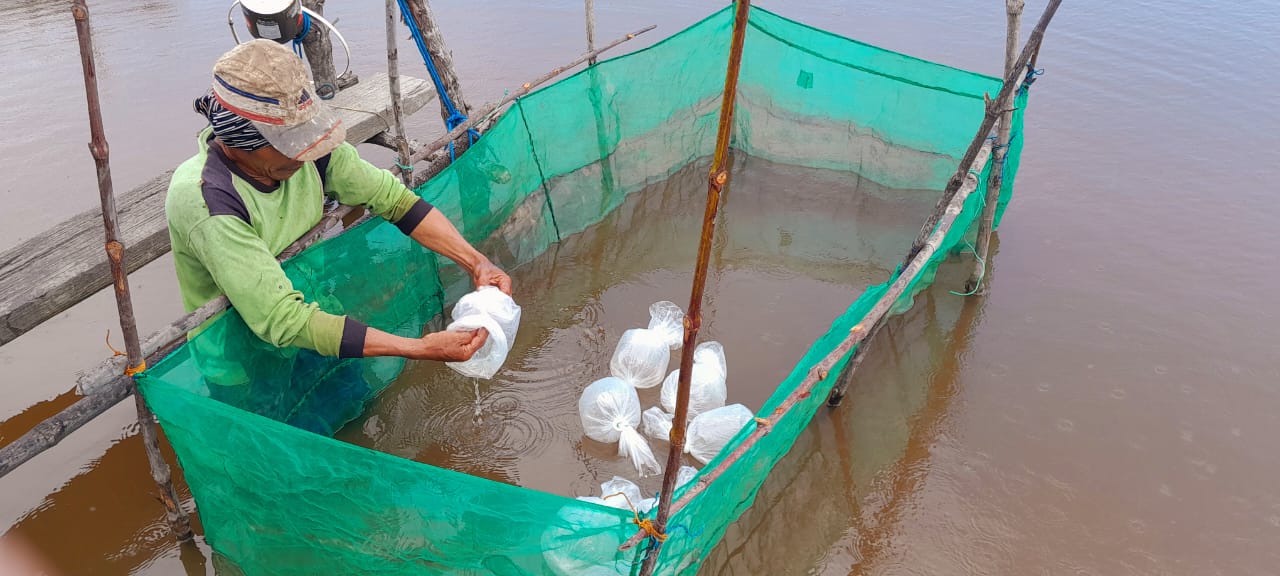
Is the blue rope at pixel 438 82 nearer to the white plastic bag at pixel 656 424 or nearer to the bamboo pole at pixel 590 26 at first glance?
the bamboo pole at pixel 590 26

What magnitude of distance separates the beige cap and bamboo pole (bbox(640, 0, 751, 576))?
142cm

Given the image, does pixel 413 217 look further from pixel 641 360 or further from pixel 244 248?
pixel 641 360

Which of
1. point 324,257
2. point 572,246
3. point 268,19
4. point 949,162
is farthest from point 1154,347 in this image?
point 268,19

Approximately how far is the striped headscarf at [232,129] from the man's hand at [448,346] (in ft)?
2.71

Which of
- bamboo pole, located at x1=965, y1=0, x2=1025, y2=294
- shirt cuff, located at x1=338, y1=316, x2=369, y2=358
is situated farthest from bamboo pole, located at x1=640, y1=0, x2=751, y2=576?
bamboo pole, located at x1=965, y1=0, x2=1025, y2=294

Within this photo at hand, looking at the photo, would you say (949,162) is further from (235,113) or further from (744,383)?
(235,113)

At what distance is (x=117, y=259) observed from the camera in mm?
2170

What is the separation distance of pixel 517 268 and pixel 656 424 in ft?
5.08

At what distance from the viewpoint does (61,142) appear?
594 centimetres

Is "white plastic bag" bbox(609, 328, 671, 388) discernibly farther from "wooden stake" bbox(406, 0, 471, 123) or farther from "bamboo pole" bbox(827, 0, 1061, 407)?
"wooden stake" bbox(406, 0, 471, 123)

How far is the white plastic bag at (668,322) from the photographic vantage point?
13.1 feet

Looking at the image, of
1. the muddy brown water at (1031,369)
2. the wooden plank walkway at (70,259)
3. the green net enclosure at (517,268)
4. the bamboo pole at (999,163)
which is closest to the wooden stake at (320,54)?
the wooden plank walkway at (70,259)

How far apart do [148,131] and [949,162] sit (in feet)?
21.0

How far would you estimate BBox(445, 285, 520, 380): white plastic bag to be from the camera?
2.73m
